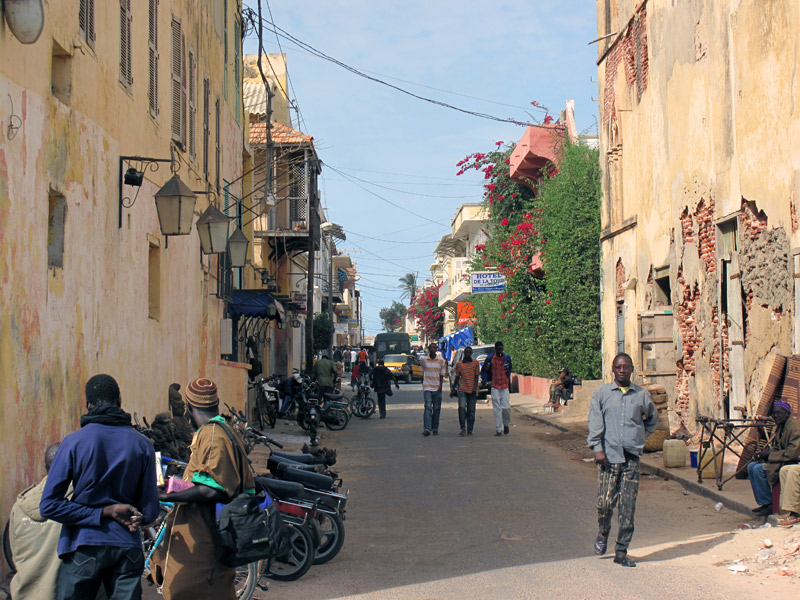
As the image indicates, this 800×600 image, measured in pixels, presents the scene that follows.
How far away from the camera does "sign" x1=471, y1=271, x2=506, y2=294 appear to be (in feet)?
114

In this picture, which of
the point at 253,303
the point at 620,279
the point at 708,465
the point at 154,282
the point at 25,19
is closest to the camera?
the point at 25,19

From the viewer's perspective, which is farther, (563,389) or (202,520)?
(563,389)

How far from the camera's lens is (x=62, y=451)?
5074mm

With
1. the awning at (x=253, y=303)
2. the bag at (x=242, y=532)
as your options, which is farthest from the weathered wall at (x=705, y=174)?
the bag at (x=242, y=532)

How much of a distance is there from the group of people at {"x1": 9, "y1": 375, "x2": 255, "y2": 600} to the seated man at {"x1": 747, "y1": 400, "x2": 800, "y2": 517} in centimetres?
640

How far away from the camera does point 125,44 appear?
11.8 metres

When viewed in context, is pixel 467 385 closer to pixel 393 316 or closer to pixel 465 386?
pixel 465 386

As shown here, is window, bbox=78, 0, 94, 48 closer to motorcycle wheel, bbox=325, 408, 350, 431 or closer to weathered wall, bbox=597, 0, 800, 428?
weathered wall, bbox=597, 0, 800, 428

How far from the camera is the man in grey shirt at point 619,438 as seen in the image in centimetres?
862

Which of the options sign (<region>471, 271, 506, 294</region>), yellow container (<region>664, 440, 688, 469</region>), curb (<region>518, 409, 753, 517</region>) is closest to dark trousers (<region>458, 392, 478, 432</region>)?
curb (<region>518, 409, 753, 517</region>)

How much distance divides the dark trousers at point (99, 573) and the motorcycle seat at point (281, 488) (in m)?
2.79

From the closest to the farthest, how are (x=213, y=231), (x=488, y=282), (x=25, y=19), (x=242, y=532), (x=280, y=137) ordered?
(x=242, y=532)
(x=25, y=19)
(x=213, y=231)
(x=280, y=137)
(x=488, y=282)

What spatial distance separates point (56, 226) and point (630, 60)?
1605cm

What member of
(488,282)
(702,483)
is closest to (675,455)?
(702,483)
